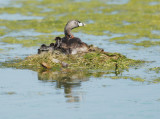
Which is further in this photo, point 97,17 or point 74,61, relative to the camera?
point 97,17

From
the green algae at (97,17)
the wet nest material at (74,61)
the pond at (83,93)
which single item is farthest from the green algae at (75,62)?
the green algae at (97,17)

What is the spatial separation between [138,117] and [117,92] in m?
2.15

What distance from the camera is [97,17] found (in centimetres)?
2778

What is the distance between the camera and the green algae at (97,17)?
23875mm

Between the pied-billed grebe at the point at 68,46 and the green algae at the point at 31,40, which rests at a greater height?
the green algae at the point at 31,40

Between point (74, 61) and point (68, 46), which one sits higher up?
point (68, 46)

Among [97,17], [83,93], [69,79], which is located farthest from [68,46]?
[97,17]

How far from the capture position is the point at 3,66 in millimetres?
16062

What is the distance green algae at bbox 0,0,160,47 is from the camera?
78.3 feet

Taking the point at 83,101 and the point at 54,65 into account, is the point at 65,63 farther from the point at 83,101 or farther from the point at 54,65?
the point at 83,101

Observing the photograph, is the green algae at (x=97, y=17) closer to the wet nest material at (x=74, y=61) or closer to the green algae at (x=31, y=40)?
the green algae at (x=31, y=40)

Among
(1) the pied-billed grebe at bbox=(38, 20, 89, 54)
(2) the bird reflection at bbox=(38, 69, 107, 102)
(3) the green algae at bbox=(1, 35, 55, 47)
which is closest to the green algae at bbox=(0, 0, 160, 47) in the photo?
(3) the green algae at bbox=(1, 35, 55, 47)

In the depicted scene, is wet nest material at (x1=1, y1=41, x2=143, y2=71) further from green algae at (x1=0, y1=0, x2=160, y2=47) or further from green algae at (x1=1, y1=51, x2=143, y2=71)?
green algae at (x1=0, y1=0, x2=160, y2=47)

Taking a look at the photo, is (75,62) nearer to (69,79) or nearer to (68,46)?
(68,46)
